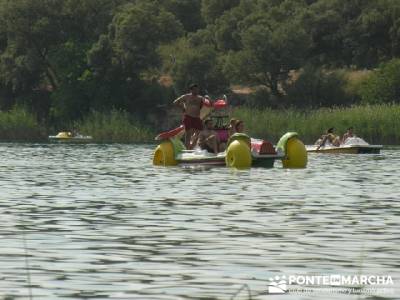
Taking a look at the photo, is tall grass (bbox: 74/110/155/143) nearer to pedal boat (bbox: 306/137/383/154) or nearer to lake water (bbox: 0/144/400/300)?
pedal boat (bbox: 306/137/383/154)

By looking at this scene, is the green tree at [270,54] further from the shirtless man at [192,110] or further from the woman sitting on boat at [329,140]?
the shirtless man at [192,110]

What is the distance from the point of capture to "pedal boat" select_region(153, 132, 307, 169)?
3756 cm

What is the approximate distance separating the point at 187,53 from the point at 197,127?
52911mm

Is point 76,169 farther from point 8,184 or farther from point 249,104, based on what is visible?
point 249,104

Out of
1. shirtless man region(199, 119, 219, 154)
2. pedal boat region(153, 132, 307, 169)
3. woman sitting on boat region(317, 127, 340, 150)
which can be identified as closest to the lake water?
pedal boat region(153, 132, 307, 169)

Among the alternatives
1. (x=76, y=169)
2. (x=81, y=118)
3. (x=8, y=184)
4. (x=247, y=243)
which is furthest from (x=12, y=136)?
(x=247, y=243)

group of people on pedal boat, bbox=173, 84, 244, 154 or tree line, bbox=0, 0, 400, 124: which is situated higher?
tree line, bbox=0, 0, 400, 124

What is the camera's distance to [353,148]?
51.3 meters

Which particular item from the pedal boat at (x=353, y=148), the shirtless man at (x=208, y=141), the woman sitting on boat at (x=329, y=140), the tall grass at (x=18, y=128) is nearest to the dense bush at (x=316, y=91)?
the tall grass at (x=18, y=128)

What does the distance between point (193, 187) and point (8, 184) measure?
4.50m

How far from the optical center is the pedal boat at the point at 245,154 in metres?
37.6

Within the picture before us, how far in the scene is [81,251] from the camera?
1670 centimetres

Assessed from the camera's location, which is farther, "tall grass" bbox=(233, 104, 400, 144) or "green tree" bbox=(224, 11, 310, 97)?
"green tree" bbox=(224, 11, 310, 97)

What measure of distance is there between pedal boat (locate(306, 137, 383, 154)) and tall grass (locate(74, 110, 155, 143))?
30.9m
